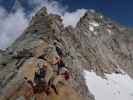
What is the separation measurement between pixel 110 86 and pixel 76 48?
17.0 metres

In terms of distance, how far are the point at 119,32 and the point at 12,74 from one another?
7952 centimetres

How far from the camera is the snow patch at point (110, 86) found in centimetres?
7350

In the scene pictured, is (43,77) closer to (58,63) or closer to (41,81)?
(41,81)

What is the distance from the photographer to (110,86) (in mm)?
81125

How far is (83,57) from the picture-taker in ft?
308

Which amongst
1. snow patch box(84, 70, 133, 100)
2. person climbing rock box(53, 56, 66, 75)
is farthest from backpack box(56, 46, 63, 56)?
snow patch box(84, 70, 133, 100)

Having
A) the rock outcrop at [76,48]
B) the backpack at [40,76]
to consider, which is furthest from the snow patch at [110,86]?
the backpack at [40,76]

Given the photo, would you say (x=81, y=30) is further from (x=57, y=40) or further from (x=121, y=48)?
(x=57, y=40)

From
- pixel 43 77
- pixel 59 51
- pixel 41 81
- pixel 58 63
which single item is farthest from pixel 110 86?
pixel 41 81

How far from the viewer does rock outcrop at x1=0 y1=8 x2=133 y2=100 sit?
44.1 metres

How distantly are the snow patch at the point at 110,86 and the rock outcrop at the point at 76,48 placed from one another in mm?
2937

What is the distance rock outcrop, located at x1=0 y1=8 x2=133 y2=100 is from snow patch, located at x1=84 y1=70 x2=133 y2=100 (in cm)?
294

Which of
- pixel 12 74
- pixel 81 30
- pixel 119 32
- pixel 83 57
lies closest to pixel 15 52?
pixel 12 74

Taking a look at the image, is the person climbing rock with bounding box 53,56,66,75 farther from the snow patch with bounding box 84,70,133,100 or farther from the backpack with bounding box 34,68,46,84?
the snow patch with bounding box 84,70,133,100
